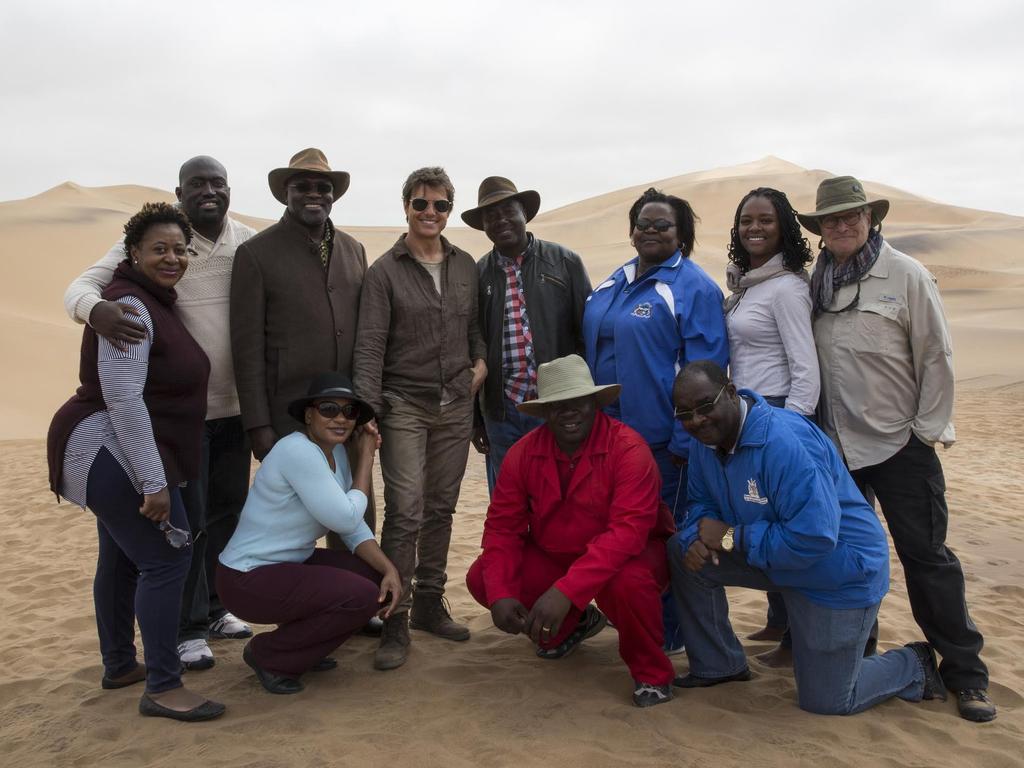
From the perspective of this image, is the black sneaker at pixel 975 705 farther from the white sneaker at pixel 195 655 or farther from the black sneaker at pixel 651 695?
the white sneaker at pixel 195 655

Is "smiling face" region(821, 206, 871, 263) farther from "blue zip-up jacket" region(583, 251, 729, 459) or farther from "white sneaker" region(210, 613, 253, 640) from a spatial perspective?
"white sneaker" region(210, 613, 253, 640)

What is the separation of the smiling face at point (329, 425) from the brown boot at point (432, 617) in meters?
1.21

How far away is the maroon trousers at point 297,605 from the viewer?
3.84 m

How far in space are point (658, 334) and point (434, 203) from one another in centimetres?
133

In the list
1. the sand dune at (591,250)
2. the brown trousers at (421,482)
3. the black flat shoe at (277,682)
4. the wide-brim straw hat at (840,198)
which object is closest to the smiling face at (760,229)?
the wide-brim straw hat at (840,198)

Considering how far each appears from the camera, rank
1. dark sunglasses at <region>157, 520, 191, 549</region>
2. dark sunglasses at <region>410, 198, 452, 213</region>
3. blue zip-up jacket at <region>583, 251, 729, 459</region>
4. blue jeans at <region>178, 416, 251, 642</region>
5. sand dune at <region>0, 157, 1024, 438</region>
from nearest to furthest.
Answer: dark sunglasses at <region>157, 520, 191, 549</region>
blue zip-up jacket at <region>583, 251, 729, 459</region>
blue jeans at <region>178, 416, 251, 642</region>
dark sunglasses at <region>410, 198, 452, 213</region>
sand dune at <region>0, 157, 1024, 438</region>

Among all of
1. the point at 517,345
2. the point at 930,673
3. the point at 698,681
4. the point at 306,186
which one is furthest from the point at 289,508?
the point at 930,673

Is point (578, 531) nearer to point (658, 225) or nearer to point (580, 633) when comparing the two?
point (580, 633)

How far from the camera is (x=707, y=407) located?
345cm

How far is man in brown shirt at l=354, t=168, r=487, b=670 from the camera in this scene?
439cm

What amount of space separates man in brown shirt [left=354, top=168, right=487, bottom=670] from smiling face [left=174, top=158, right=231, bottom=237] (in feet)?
2.65

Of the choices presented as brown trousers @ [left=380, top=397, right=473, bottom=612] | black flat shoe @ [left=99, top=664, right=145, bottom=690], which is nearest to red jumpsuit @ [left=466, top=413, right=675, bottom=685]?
brown trousers @ [left=380, top=397, right=473, bottom=612]

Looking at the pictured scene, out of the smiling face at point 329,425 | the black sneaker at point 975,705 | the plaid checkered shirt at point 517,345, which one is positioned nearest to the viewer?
the black sneaker at point 975,705

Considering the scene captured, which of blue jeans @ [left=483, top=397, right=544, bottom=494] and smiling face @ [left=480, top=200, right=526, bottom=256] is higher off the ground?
smiling face @ [left=480, top=200, right=526, bottom=256]
